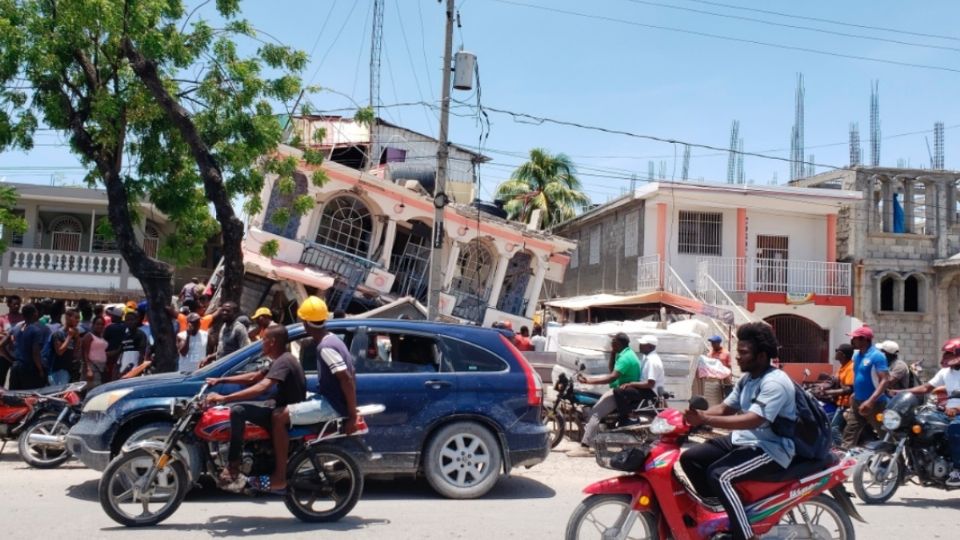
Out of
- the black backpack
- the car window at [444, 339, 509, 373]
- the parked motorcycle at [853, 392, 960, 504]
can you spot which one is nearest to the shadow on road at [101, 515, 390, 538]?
the car window at [444, 339, 509, 373]

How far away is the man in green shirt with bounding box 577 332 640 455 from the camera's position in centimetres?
1043

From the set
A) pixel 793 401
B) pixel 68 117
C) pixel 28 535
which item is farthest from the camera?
pixel 68 117

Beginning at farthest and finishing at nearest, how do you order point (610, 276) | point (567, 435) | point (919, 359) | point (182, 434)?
point (610, 276) → point (919, 359) → point (567, 435) → point (182, 434)

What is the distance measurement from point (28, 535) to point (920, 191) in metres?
26.5

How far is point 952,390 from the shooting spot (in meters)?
8.79

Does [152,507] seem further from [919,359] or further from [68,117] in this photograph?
[919,359]

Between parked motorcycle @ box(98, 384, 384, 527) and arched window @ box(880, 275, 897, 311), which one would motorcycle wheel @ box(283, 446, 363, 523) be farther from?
arched window @ box(880, 275, 897, 311)

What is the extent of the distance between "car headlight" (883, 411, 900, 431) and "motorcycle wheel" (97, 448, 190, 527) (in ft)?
21.8

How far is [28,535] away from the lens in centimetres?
621

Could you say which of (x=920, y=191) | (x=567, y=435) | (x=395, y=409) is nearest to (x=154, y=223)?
(x=567, y=435)

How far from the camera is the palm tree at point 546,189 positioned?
33.0 m

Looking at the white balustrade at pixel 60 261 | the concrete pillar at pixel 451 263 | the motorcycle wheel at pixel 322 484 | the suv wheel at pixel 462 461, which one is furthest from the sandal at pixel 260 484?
the white balustrade at pixel 60 261

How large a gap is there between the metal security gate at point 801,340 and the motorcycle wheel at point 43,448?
2102 centimetres

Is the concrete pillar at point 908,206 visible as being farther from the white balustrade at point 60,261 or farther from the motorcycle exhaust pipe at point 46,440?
the motorcycle exhaust pipe at point 46,440
